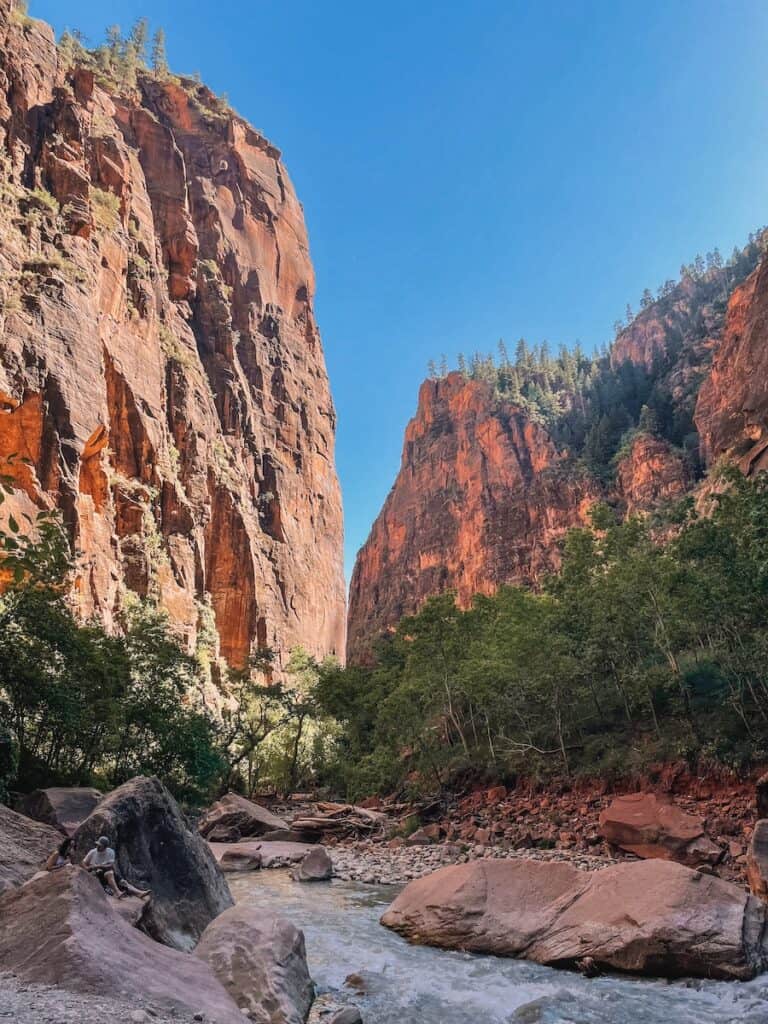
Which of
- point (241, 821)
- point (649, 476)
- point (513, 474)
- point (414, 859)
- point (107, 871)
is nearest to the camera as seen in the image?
point (107, 871)

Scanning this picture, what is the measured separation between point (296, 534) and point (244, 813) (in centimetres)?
5454

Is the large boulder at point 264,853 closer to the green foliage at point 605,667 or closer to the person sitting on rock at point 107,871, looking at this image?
the green foliage at point 605,667

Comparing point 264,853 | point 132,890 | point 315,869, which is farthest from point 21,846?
point 264,853

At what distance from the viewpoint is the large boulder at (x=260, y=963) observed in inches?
282

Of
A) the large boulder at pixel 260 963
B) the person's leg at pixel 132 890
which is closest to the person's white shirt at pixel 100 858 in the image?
the person's leg at pixel 132 890

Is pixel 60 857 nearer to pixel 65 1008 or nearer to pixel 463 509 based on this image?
pixel 65 1008

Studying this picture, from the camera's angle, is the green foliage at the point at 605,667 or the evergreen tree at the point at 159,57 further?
the evergreen tree at the point at 159,57

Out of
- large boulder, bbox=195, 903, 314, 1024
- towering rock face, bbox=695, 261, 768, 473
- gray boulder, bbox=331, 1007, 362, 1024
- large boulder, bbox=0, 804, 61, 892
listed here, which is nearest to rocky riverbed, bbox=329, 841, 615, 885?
large boulder, bbox=195, 903, 314, 1024

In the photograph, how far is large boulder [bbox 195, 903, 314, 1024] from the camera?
23.5ft

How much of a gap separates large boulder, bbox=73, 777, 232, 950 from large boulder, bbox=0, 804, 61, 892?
992 mm

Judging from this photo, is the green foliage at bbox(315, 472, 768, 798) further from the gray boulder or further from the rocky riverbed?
the gray boulder

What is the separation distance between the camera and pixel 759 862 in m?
11.5

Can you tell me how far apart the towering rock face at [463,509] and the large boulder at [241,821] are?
219ft

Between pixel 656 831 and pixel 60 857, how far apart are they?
1494 centimetres
